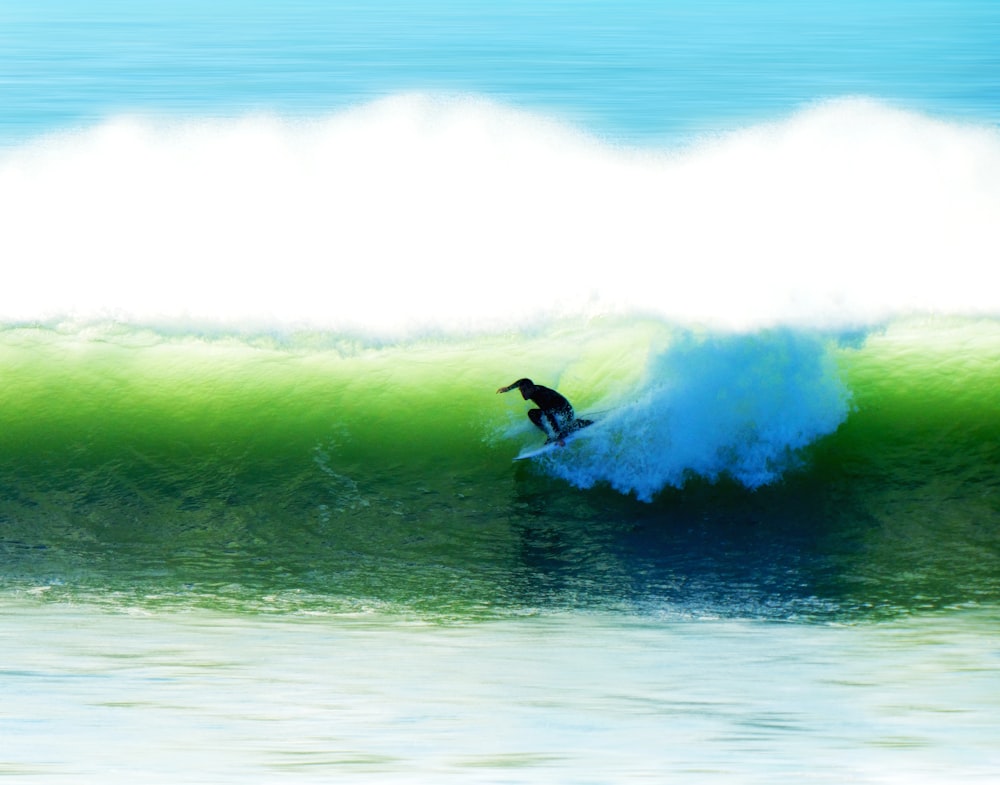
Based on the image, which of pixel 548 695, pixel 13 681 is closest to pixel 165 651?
pixel 13 681

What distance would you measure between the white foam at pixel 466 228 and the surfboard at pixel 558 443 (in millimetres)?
1228

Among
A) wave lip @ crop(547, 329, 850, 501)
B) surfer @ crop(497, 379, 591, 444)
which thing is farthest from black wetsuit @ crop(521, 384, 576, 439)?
wave lip @ crop(547, 329, 850, 501)

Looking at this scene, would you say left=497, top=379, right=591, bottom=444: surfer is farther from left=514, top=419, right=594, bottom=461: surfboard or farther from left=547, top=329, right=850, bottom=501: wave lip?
left=547, top=329, right=850, bottom=501: wave lip

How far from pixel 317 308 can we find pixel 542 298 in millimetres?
1585

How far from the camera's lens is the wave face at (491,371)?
258 inches

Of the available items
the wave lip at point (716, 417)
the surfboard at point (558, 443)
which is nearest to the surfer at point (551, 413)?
the surfboard at point (558, 443)

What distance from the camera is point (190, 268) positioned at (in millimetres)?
10336

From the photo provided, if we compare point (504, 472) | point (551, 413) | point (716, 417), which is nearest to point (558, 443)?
point (551, 413)

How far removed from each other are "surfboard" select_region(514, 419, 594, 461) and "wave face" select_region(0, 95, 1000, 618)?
0.05 m

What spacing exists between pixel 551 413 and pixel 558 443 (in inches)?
6.4

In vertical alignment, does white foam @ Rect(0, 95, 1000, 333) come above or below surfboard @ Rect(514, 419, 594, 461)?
above

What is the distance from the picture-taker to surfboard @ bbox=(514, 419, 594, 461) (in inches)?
290

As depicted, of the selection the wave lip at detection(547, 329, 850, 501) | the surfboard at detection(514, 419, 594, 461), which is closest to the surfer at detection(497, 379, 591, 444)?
the surfboard at detection(514, 419, 594, 461)

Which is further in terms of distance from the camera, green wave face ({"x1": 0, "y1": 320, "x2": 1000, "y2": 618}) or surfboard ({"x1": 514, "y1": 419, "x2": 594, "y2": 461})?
surfboard ({"x1": 514, "y1": 419, "x2": 594, "y2": 461})
